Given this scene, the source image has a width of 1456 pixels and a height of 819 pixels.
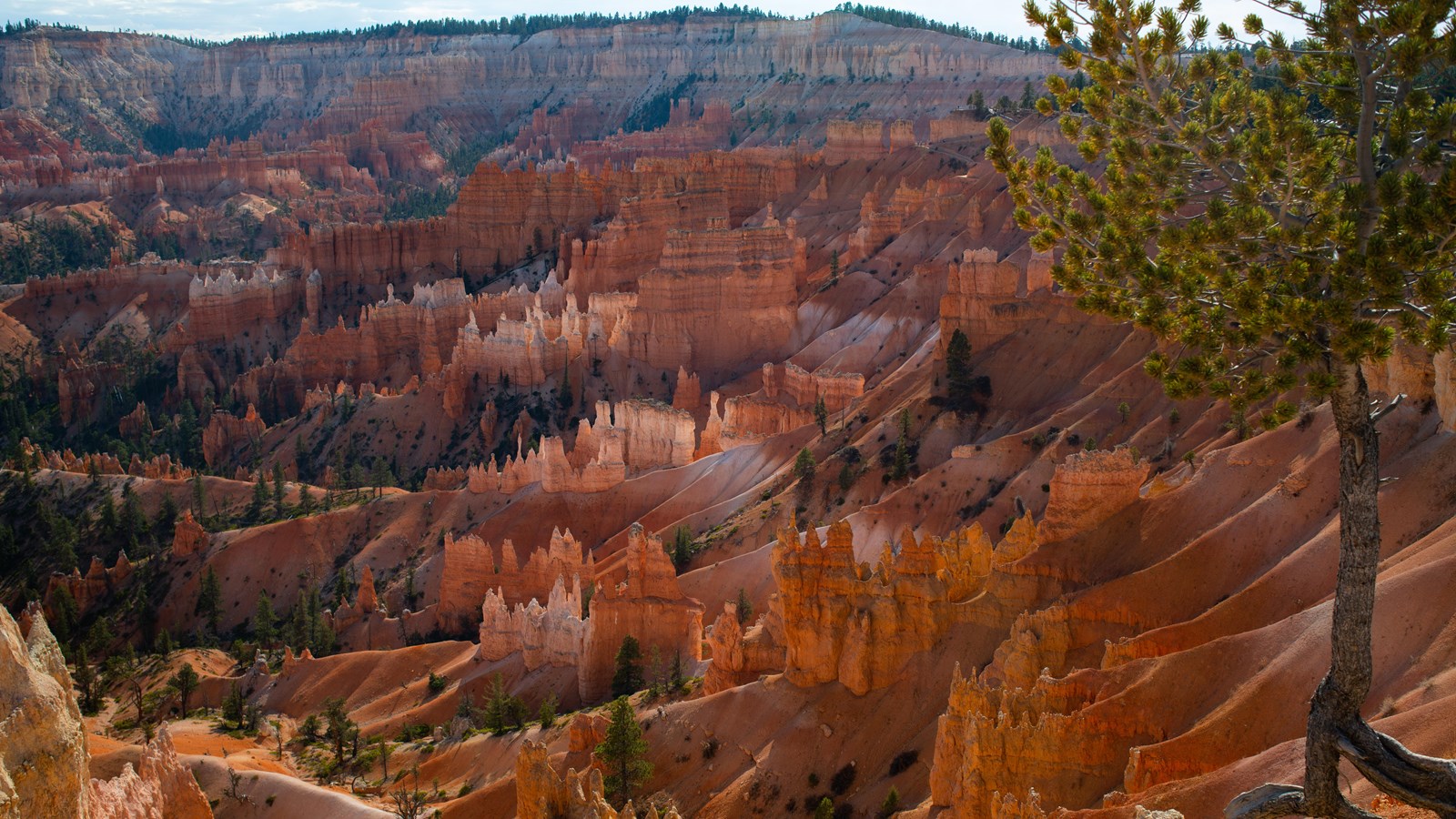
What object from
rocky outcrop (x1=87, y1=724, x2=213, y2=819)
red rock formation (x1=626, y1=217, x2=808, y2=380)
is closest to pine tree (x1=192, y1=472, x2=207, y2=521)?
red rock formation (x1=626, y1=217, x2=808, y2=380)

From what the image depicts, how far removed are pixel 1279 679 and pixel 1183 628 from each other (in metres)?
3.86

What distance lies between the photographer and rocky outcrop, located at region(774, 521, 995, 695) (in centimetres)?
3294

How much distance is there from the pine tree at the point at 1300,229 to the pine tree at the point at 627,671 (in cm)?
2624

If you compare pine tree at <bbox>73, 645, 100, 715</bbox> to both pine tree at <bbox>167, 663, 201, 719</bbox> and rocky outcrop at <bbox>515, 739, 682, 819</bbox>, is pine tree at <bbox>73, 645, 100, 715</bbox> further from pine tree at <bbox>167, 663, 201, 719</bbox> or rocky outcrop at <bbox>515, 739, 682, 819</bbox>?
rocky outcrop at <bbox>515, 739, 682, 819</bbox>

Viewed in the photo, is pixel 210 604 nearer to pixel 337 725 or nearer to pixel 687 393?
pixel 337 725

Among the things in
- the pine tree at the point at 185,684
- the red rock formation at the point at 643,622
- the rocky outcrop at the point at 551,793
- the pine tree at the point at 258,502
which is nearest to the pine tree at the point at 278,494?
the pine tree at the point at 258,502

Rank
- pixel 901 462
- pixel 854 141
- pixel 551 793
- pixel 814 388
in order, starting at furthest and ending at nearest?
pixel 854 141
pixel 814 388
pixel 901 462
pixel 551 793

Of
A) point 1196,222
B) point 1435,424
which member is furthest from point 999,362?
point 1196,222

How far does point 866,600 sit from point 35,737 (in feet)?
69.4

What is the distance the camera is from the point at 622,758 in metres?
32.1

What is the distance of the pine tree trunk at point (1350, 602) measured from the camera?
52.4ft

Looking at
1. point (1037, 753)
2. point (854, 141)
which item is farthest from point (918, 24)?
point (1037, 753)

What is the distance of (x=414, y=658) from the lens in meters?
48.5

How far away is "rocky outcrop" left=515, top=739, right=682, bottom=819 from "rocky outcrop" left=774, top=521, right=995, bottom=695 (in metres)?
7.79
